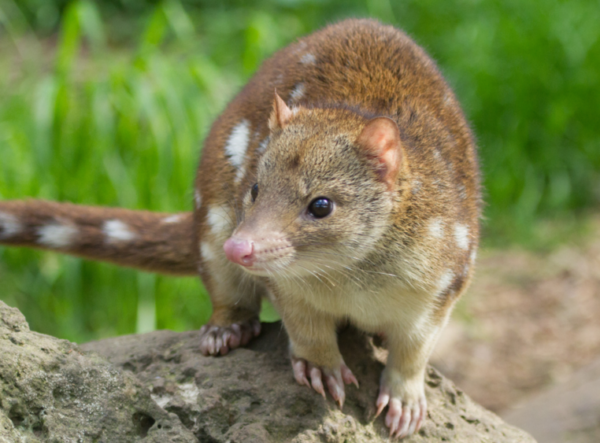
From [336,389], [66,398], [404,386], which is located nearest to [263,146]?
[336,389]

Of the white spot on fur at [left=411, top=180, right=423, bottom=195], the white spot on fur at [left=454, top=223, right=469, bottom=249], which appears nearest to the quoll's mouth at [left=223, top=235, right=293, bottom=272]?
the white spot on fur at [left=411, top=180, right=423, bottom=195]

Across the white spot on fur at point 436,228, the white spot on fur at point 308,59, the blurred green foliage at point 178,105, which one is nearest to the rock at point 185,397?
the white spot on fur at point 436,228

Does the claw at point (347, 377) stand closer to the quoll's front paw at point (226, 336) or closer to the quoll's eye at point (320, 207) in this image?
the quoll's front paw at point (226, 336)

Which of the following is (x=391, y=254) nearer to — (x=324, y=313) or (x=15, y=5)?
(x=324, y=313)

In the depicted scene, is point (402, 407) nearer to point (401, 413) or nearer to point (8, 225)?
point (401, 413)

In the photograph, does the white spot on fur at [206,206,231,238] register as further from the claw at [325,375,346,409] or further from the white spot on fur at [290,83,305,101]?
the claw at [325,375,346,409]

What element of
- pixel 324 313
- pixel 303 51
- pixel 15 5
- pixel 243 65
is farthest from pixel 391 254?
pixel 15 5

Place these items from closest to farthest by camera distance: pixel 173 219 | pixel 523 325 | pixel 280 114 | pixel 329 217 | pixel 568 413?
1. pixel 329 217
2. pixel 280 114
3. pixel 173 219
4. pixel 568 413
5. pixel 523 325
